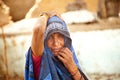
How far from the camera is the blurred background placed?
158cm

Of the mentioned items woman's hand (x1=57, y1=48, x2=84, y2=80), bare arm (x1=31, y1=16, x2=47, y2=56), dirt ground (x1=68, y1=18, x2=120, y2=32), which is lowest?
woman's hand (x1=57, y1=48, x2=84, y2=80)

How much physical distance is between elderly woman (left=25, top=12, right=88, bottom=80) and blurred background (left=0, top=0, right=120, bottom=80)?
0.85 ft

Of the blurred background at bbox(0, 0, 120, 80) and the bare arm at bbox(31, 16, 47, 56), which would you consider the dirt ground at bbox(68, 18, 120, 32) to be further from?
the bare arm at bbox(31, 16, 47, 56)

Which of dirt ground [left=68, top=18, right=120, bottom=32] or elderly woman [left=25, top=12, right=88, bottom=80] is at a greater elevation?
dirt ground [left=68, top=18, right=120, bottom=32]

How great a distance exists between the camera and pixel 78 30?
164 cm

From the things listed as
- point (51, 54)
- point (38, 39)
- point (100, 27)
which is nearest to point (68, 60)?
point (51, 54)

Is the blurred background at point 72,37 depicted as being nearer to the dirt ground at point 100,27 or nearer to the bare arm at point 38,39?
the dirt ground at point 100,27

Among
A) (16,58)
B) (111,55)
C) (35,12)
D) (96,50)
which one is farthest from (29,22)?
(111,55)

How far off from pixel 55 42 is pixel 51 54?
0.23 feet

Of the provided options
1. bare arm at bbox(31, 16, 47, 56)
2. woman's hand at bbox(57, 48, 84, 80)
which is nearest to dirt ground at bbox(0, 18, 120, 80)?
woman's hand at bbox(57, 48, 84, 80)

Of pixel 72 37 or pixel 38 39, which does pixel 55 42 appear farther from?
pixel 72 37

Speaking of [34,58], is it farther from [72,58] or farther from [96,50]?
[96,50]

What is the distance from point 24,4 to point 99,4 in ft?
1.79

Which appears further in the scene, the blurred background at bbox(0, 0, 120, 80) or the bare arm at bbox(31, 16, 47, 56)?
the blurred background at bbox(0, 0, 120, 80)
